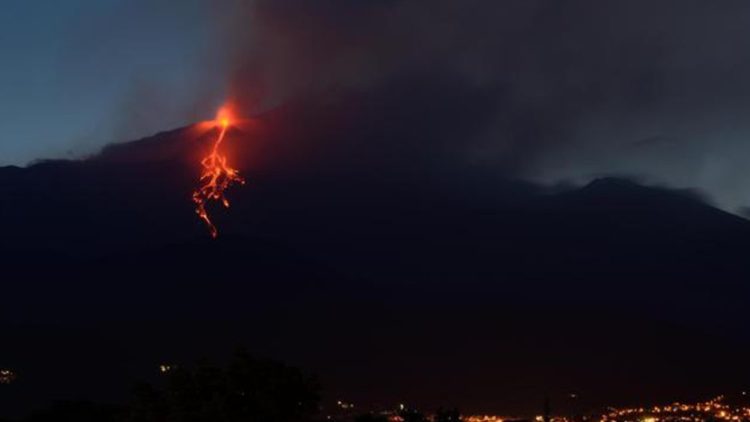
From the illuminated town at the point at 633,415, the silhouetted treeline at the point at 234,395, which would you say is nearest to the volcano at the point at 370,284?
the illuminated town at the point at 633,415

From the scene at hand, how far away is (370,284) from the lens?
369 ft

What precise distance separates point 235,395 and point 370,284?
95365 millimetres

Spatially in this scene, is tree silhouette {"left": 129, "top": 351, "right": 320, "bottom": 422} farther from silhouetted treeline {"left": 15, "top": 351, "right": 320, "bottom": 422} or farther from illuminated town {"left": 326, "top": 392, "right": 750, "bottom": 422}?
illuminated town {"left": 326, "top": 392, "right": 750, "bottom": 422}

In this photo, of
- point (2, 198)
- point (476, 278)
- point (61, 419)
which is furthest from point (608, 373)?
point (2, 198)

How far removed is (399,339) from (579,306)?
2421cm

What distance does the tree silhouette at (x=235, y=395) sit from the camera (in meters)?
16.9

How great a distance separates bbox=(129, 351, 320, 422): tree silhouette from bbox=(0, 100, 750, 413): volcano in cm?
4538

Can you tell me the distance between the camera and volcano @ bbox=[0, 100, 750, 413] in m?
77.2

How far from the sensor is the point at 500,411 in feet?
202

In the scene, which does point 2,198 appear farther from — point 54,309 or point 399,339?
point 399,339

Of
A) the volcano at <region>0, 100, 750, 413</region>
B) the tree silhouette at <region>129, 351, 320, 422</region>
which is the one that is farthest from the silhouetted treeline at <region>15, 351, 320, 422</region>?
the volcano at <region>0, 100, 750, 413</region>

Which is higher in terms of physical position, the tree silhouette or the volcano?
the volcano

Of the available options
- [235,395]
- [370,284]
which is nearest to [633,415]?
[235,395]

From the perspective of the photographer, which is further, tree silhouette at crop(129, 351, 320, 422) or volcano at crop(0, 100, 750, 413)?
volcano at crop(0, 100, 750, 413)
